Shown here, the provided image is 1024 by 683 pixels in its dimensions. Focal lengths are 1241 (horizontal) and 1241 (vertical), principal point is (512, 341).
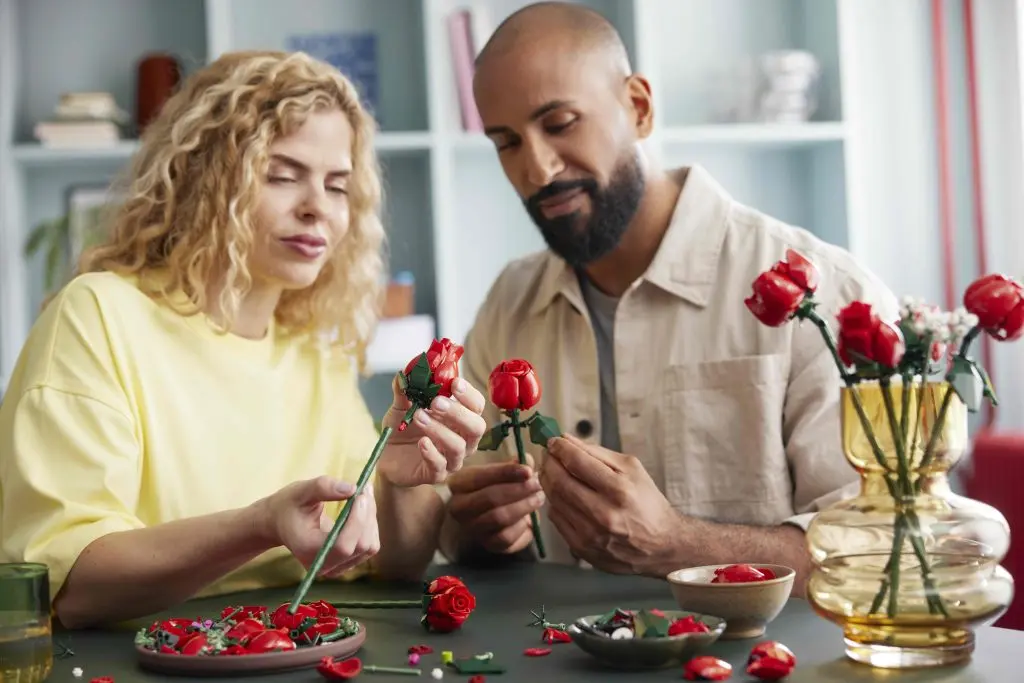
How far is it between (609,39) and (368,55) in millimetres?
1721

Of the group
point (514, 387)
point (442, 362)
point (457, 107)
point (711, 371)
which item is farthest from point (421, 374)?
point (457, 107)

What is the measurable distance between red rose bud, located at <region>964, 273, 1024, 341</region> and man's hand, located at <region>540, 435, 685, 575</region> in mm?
629

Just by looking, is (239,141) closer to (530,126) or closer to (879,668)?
(530,126)

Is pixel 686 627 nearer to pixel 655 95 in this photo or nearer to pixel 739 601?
pixel 739 601

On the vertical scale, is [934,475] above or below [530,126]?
below

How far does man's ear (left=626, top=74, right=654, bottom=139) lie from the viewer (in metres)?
2.32

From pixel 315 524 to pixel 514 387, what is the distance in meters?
0.27

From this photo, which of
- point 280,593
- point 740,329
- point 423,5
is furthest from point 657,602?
point 423,5

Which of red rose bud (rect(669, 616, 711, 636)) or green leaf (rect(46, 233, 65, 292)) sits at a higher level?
green leaf (rect(46, 233, 65, 292))

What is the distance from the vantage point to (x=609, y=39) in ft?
7.49

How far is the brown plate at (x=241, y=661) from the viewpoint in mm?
1208

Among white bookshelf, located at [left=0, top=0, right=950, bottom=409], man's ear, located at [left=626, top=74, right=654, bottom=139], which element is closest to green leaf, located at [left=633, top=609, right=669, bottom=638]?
man's ear, located at [left=626, top=74, right=654, bottom=139]

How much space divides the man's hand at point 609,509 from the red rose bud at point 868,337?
0.59m

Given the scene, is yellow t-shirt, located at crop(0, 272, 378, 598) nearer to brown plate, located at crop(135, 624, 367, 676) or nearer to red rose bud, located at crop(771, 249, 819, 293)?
brown plate, located at crop(135, 624, 367, 676)
